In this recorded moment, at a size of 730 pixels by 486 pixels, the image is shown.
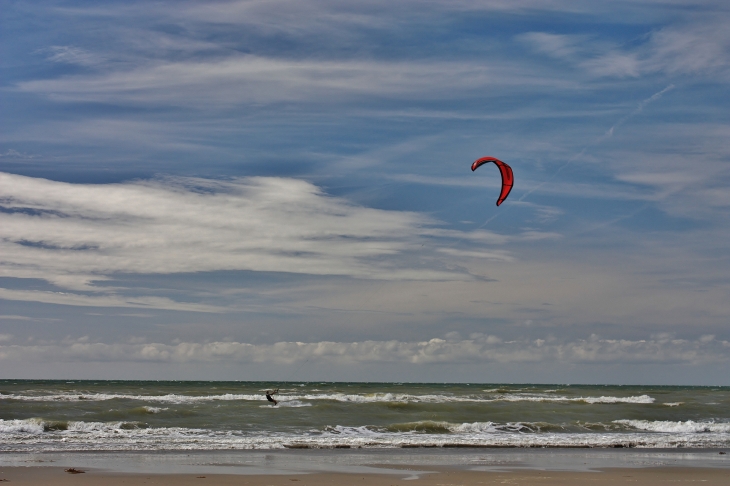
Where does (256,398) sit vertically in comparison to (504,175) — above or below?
below

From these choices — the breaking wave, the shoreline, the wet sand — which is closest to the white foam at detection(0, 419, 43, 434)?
the shoreline

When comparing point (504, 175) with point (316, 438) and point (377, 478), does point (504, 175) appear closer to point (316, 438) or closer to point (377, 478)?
point (316, 438)

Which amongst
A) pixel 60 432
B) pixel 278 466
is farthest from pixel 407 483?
pixel 60 432

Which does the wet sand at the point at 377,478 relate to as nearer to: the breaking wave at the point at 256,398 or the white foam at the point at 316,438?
the white foam at the point at 316,438

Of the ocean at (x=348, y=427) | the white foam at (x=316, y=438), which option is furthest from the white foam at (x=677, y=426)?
the white foam at (x=316, y=438)

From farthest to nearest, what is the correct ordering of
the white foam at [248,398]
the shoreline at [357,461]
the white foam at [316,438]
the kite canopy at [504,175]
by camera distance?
the white foam at [248,398]
the kite canopy at [504,175]
the white foam at [316,438]
the shoreline at [357,461]

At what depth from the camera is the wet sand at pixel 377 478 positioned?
11.7 metres

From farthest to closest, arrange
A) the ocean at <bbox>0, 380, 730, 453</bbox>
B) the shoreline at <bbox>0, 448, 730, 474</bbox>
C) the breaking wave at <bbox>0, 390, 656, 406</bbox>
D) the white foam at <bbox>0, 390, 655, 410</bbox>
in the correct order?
the white foam at <bbox>0, 390, 655, 410</bbox> → the breaking wave at <bbox>0, 390, 656, 406</bbox> → the ocean at <bbox>0, 380, 730, 453</bbox> → the shoreline at <bbox>0, 448, 730, 474</bbox>

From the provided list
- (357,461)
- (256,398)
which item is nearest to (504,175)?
(357,461)

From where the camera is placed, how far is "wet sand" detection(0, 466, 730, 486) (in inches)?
460

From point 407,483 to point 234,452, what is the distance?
6.10m

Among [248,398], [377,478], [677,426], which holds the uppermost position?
[377,478]

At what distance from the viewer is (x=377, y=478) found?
12.4 m

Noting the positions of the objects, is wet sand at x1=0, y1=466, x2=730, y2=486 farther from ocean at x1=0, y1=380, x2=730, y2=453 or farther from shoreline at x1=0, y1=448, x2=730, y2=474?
ocean at x1=0, y1=380, x2=730, y2=453
